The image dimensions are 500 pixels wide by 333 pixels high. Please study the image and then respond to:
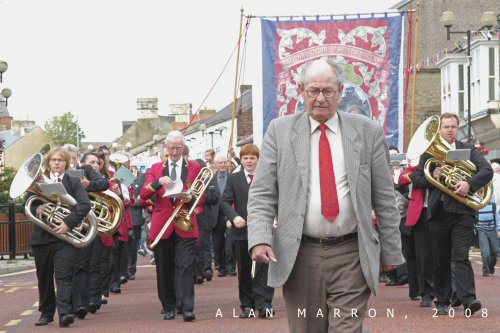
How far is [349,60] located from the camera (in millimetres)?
20078

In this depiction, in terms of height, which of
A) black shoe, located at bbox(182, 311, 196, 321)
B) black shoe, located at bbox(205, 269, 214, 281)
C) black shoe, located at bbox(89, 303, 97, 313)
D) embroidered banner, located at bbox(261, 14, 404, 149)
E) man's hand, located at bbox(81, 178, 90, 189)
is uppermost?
embroidered banner, located at bbox(261, 14, 404, 149)

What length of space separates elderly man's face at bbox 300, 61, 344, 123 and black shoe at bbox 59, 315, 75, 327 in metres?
6.45

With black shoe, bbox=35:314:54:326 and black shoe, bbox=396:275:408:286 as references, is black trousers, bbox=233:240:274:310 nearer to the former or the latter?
black shoe, bbox=35:314:54:326

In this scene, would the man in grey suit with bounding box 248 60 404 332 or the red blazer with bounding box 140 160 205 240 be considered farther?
the red blazer with bounding box 140 160 205 240

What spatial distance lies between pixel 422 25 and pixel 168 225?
48892 millimetres

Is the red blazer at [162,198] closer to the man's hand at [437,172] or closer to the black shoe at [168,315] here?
the black shoe at [168,315]

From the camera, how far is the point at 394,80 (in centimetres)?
2034

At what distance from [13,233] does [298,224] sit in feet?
76.9

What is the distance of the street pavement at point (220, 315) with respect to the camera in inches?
493

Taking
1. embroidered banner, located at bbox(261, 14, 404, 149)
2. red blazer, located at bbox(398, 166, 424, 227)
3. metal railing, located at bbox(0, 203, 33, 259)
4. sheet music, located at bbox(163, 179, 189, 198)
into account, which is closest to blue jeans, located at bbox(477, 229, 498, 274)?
embroidered banner, located at bbox(261, 14, 404, 149)

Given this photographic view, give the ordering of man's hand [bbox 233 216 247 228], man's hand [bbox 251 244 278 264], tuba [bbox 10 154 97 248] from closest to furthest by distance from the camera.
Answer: man's hand [bbox 251 244 278 264], tuba [bbox 10 154 97 248], man's hand [bbox 233 216 247 228]

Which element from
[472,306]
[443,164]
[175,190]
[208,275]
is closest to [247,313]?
[175,190]

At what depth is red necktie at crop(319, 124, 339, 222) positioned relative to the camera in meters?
7.44

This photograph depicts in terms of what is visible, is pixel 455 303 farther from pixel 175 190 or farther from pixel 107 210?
pixel 107 210
